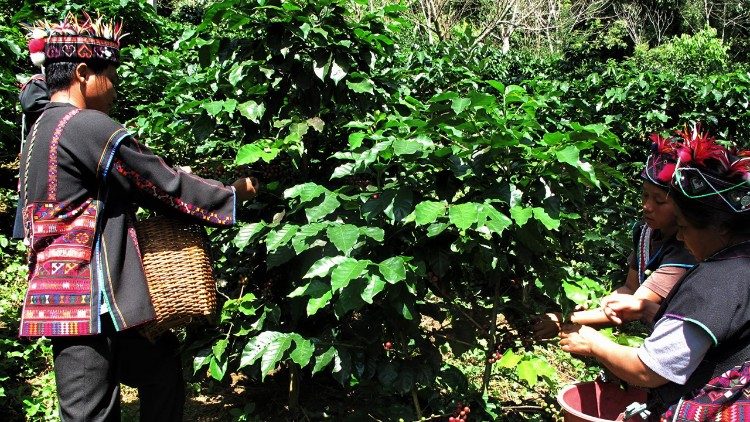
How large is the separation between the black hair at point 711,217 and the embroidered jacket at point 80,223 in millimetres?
1654

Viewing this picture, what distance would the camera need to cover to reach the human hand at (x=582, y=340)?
1.99m

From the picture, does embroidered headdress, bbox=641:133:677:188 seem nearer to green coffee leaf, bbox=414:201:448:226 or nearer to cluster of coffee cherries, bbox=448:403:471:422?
green coffee leaf, bbox=414:201:448:226

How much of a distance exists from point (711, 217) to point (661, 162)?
0.95ft

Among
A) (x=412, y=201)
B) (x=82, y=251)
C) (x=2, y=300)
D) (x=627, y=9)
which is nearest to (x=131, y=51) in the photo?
(x=2, y=300)

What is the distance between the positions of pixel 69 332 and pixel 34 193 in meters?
0.48

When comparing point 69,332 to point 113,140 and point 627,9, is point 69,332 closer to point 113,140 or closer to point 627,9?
point 113,140

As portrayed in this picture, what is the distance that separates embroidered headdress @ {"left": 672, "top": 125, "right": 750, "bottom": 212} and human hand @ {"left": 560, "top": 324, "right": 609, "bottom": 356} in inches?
20.9

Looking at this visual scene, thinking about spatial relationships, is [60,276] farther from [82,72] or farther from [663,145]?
[663,145]

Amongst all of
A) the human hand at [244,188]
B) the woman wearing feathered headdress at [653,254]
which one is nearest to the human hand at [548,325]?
the woman wearing feathered headdress at [653,254]

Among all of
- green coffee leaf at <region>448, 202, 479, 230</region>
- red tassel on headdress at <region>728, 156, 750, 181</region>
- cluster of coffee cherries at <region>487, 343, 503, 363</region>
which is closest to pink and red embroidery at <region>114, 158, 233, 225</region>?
green coffee leaf at <region>448, 202, 479, 230</region>

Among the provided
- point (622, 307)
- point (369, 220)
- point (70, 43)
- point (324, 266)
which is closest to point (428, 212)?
point (369, 220)

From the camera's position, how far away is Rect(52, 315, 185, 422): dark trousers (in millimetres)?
2135

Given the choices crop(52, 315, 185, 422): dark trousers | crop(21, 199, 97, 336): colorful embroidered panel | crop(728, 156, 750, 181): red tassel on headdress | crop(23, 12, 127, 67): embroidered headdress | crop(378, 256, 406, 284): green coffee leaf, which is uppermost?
crop(23, 12, 127, 67): embroidered headdress

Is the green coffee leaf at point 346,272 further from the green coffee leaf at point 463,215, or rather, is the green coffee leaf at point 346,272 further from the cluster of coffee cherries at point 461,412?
the cluster of coffee cherries at point 461,412
